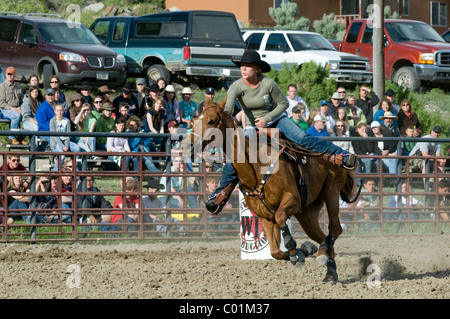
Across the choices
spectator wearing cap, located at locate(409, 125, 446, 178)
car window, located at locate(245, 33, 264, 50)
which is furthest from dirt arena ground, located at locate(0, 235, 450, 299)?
car window, located at locate(245, 33, 264, 50)

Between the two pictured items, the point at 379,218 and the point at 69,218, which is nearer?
the point at 69,218

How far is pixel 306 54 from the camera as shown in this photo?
73.9 ft

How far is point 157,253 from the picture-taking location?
11.5 metres

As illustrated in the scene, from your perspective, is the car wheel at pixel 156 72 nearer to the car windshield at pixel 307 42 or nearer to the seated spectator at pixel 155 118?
the car windshield at pixel 307 42

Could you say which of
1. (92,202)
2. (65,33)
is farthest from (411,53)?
(92,202)

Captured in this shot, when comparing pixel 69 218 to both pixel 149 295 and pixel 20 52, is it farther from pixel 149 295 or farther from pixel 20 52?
pixel 20 52

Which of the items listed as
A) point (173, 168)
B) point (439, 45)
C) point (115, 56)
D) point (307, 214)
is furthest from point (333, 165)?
point (439, 45)

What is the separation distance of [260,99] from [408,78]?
15714 millimetres

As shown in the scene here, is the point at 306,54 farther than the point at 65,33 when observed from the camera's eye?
Yes

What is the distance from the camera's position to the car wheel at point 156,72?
2048cm

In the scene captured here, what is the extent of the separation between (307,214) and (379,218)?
4877mm

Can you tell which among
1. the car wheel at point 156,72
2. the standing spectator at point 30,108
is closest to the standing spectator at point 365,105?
the car wheel at point 156,72

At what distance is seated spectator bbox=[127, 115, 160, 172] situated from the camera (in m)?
12.9

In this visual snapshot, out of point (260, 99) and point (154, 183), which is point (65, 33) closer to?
point (154, 183)
